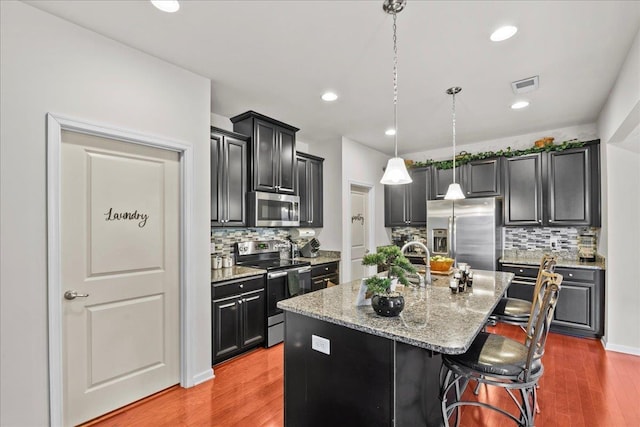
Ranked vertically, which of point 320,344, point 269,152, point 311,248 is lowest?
point 320,344

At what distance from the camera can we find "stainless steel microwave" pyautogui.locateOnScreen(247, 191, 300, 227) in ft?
11.7

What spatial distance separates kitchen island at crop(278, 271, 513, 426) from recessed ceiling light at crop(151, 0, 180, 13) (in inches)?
78.8

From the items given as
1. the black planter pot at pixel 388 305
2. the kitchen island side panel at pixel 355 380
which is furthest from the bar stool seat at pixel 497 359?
the black planter pot at pixel 388 305

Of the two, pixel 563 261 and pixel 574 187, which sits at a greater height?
pixel 574 187

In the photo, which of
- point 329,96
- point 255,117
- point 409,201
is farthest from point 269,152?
point 409,201

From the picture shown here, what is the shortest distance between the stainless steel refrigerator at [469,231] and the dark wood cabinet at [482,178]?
0.22 metres

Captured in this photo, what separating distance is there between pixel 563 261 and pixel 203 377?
4.65 metres

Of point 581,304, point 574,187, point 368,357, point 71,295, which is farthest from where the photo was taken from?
point 574,187

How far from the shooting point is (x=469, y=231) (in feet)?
14.8

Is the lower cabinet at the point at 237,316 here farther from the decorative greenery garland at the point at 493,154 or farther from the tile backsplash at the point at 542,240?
the tile backsplash at the point at 542,240

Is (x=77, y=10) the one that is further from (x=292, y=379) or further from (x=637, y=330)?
(x=637, y=330)

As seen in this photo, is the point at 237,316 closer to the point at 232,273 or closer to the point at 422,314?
the point at 232,273

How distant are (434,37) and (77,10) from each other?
2.41 m

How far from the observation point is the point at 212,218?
320 cm
